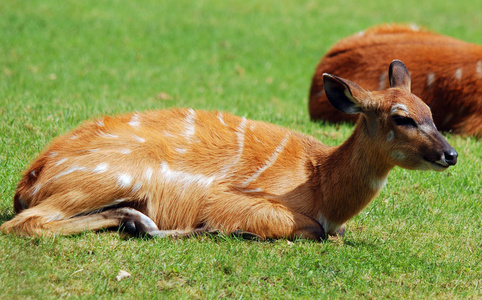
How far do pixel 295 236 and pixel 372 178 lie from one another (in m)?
0.82

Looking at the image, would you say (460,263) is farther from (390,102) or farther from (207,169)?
(207,169)

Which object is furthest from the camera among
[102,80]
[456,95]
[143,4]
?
[143,4]

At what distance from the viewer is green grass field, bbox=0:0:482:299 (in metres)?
5.01

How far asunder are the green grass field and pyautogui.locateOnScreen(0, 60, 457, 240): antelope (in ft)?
0.63

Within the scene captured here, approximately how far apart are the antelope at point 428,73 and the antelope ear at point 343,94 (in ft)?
12.8

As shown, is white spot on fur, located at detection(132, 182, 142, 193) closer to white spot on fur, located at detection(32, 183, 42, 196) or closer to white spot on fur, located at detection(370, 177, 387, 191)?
white spot on fur, located at detection(32, 183, 42, 196)

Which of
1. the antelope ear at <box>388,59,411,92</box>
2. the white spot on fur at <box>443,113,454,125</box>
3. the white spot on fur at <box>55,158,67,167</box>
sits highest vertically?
the antelope ear at <box>388,59,411,92</box>

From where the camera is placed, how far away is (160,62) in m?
14.9

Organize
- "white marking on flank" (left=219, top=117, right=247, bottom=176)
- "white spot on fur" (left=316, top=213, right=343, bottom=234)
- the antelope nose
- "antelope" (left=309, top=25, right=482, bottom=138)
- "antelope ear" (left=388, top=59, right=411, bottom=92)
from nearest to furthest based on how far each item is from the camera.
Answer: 1. the antelope nose
2. "white spot on fur" (left=316, top=213, right=343, bottom=234)
3. "white marking on flank" (left=219, top=117, right=247, bottom=176)
4. "antelope ear" (left=388, top=59, right=411, bottom=92)
5. "antelope" (left=309, top=25, right=482, bottom=138)

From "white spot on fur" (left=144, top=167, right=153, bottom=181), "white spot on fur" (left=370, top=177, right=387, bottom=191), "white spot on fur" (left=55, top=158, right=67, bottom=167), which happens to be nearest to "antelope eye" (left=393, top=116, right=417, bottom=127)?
"white spot on fur" (left=370, top=177, right=387, bottom=191)

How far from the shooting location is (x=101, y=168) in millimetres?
5719

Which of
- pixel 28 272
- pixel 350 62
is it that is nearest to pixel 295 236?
pixel 28 272

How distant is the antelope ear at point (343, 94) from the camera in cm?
575

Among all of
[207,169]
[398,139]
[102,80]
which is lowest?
[102,80]
